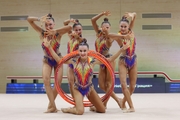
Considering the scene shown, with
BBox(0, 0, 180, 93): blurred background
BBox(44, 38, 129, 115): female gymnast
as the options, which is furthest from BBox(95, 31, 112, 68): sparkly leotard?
BBox(0, 0, 180, 93): blurred background

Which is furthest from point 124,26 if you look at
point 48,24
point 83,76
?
point 48,24

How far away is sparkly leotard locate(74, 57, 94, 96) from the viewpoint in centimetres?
522

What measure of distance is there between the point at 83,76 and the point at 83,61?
268 millimetres

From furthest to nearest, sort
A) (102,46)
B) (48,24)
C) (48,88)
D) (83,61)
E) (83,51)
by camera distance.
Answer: (102,46) < (48,24) < (48,88) < (83,61) < (83,51)

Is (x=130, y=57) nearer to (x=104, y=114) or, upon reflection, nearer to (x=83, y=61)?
(x=83, y=61)

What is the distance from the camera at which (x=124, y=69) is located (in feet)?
18.4

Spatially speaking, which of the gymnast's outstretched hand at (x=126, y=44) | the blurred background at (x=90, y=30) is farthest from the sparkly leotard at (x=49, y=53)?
the blurred background at (x=90, y=30)

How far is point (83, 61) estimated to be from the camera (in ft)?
17.3

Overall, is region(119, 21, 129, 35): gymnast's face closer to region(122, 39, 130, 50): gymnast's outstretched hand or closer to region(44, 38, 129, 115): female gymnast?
region(122, 39, 130, 50): gymnast's outstretched hand

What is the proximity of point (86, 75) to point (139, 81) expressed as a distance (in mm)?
6406

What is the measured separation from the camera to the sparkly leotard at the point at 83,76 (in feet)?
17.1

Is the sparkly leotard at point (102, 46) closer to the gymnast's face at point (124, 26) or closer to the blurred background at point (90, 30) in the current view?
the gymnast's face at point (124, 26)

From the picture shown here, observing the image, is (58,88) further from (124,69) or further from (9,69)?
(9,69)

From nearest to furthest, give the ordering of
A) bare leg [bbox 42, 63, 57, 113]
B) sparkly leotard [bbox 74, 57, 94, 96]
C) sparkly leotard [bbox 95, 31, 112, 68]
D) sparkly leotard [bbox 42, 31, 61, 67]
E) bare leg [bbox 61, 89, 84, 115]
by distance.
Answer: bare leg [bbox 61, 89, 84, 115], sparkly leotard [bbox 74, 57, 94, 96], bare leg [bbox 42, 63, 57, 113], sparkly leotard [bbox 42, 31, 61, 67], sparkly leotard [bbox 95, 31, 112, 68]
